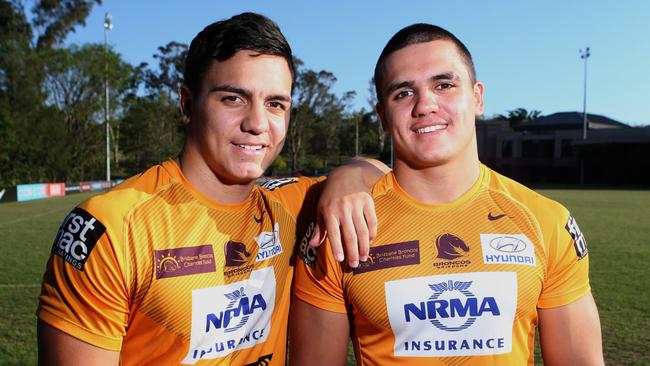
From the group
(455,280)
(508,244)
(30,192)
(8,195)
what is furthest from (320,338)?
(30,192)

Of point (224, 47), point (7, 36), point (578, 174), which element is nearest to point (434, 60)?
point (224, 47)

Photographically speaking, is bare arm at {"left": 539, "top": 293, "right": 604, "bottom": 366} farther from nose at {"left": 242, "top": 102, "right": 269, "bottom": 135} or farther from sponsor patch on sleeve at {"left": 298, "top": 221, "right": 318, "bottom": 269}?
nose at {"left": 242, "top": 102, "right": 269, "bottom": 135}

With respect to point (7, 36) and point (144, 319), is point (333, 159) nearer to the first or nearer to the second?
point (7, 36)

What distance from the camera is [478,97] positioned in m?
2.47

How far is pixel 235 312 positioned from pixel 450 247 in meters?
0.90

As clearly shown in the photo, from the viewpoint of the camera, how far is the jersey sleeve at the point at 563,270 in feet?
7.38

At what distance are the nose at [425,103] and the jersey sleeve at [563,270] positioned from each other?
0.68m

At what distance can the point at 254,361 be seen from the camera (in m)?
2.31

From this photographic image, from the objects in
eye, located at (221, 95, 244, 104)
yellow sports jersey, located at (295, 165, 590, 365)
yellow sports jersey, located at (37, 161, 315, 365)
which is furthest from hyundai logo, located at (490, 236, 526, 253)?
eye, located at (221, 95, 244, 104)

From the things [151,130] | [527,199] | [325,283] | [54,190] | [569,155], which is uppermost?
[151,130]

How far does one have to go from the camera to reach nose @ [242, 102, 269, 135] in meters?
2.20

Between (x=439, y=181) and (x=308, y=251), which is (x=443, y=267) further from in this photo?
(x=308, y=251)

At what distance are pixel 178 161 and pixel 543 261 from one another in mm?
1567

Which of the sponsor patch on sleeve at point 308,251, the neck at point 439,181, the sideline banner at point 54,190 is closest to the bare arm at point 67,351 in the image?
the sponsor patch on sleeve at point 308,251
